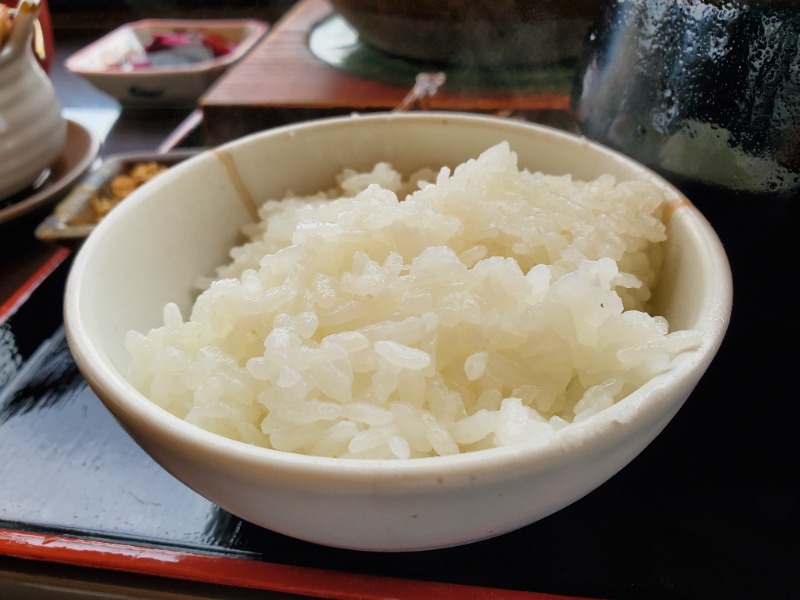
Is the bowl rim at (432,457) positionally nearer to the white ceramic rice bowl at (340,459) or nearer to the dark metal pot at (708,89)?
the white ceramic rice bowl at (340,459)

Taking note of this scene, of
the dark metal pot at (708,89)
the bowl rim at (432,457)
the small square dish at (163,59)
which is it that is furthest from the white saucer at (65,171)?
the dark metal pot at (708,89)

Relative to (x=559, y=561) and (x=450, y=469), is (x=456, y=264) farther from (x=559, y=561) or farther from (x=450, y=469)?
(x=559, y=561)

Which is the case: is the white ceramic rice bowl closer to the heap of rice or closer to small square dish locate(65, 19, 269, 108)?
the heap of rice

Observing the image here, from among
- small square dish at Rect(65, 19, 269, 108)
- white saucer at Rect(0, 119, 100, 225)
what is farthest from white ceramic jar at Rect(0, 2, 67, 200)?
small square dish at Rect(65, 19, 269, 108)

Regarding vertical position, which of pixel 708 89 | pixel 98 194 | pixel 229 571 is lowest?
pixel 229 571

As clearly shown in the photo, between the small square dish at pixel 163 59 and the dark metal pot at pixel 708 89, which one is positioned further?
the small square dish at pixel 163 59

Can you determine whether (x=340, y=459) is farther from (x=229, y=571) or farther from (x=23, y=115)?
(x=23, y=115)

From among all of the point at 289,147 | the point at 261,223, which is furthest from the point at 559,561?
the point at 289,147

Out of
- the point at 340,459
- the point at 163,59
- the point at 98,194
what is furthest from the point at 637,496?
the point at 163,59
